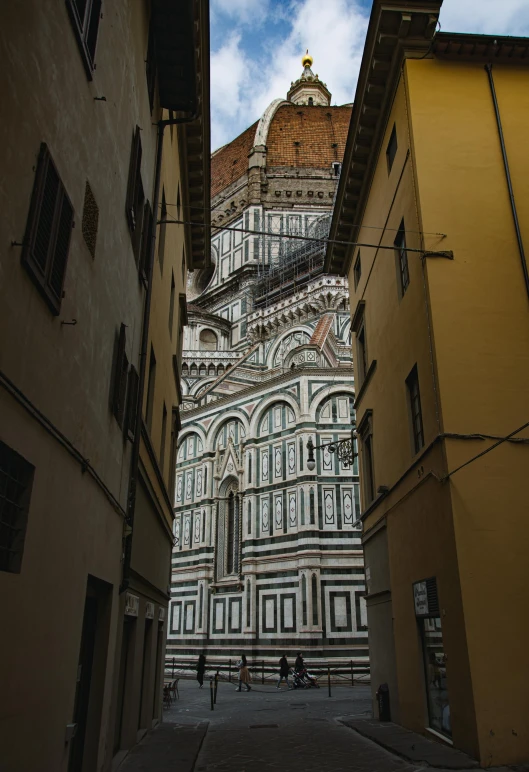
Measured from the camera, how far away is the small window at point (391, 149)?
12.0 metres

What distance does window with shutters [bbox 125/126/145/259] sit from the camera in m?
7.90

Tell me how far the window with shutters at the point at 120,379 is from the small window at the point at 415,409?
4.70 metres

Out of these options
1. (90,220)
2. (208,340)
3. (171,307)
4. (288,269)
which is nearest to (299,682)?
(171,307)

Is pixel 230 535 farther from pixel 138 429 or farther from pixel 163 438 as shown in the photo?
pixel 138 429

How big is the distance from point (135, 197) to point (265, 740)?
908 centimetres

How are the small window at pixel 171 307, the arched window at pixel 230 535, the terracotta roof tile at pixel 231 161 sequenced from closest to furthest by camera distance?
the small window at pixel 171 307 < the arched window at pixel 230 535 < the terracotta roof tile at pixel 231 161

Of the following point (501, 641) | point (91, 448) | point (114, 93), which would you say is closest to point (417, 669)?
point (501, 641)

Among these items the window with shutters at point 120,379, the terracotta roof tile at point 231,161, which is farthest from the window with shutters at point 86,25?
the terracotta roof tile at point 231,161

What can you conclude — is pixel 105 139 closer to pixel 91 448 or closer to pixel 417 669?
pixel 91 448

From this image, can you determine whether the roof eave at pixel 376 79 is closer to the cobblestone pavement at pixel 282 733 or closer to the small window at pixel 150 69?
the small window at pixel 150 69

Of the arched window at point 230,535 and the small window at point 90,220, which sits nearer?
the small window at point 90,220

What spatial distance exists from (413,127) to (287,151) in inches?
1941

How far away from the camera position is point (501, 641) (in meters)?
7.39

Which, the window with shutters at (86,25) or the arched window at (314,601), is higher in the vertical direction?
the window with shutters at (86,25)
